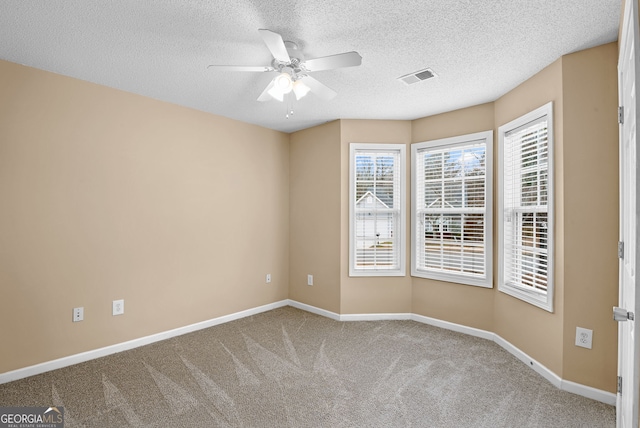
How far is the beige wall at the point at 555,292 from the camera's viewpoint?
2.51 m

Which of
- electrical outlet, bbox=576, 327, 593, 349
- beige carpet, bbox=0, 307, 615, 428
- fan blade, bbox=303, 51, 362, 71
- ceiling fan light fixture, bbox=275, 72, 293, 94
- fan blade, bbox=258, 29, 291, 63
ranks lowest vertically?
beige carpet, bbox=0, 307, 615, 428

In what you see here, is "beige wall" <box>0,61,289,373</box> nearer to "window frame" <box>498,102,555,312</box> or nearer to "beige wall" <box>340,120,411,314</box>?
"beige wall" <box>340,120,411,314</box>

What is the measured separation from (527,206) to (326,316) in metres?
2.63

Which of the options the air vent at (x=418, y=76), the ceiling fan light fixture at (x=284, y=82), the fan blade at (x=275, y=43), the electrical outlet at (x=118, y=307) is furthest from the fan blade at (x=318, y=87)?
the electrical outlet at (x=118, y=307)

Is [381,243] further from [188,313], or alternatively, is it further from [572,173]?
[188,313]

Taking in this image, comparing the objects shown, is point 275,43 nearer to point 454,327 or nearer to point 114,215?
point 114,215

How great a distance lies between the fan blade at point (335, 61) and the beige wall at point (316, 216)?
2024 mm

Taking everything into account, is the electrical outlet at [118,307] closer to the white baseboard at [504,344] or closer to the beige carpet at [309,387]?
the beige carpet at [309,387]

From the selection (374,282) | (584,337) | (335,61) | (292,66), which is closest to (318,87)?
(292,66)

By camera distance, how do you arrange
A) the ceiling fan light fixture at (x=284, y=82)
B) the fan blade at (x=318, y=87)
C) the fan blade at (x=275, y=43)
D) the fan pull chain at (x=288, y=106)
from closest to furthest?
1. the fan blade at (x=275, y=43)
2. the ceiling fan light fixture at (x=284, y=82)
3. the fan blade at (x=318, y=87)
4. the fan pull chain at (x=288, y=106)

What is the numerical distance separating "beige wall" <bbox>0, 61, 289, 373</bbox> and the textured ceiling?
0.33 meters

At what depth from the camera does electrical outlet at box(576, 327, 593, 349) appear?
2.37m

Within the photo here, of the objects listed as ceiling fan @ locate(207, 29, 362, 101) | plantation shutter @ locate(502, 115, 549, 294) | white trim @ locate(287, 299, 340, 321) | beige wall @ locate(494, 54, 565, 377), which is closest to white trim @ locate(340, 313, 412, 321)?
white trim @ locate(287, 299, 340, 321)

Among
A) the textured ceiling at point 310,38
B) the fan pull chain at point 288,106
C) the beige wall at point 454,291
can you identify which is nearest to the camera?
the textured ceiling at point 310,38
